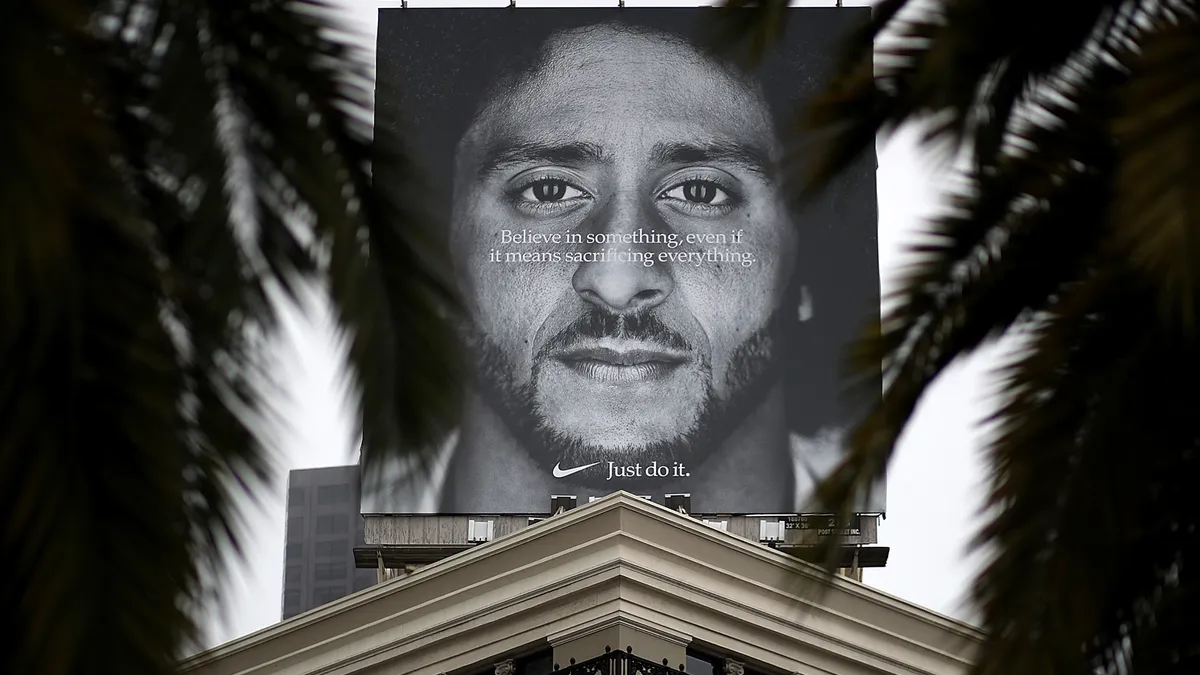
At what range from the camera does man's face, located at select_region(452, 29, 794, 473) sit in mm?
39938

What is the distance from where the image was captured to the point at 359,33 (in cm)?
712

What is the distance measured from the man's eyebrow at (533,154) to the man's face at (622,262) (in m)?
0.03

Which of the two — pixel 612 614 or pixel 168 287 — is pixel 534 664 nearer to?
pixel 612 614

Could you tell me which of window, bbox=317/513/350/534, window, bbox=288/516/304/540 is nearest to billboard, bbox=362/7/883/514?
window, bbox=317/513/350/534

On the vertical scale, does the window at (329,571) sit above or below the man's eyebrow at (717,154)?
below

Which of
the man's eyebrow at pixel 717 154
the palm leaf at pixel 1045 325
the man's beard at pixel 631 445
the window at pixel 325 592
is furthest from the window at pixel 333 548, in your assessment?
the palm leaf at pixel 1045 325

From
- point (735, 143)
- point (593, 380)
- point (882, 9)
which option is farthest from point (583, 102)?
point (882, 9)

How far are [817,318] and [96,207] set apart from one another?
34812mm

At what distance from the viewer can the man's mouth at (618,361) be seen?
132 ft

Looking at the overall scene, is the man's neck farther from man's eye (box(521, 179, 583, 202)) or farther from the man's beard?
man's eye (box(521, 179, 583, 202))

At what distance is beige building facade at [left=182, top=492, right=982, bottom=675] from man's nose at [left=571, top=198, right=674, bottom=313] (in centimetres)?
1845

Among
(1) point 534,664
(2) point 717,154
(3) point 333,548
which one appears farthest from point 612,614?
(3) point 333,548

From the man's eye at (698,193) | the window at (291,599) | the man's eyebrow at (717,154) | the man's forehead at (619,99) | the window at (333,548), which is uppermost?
the man's forehead at (619,99)

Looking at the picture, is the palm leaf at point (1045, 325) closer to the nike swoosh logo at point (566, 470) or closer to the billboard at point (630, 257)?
the billboard at point (630, 257)
